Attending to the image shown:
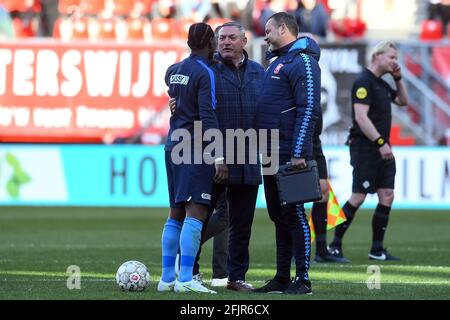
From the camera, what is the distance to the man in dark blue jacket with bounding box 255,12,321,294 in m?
8.88

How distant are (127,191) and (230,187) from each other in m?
12.9

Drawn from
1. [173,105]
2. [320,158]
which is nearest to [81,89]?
[320,158]

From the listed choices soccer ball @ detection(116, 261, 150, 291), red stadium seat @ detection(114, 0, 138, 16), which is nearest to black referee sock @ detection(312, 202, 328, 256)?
soccer ball @ detection(116, 261, 150, 291)

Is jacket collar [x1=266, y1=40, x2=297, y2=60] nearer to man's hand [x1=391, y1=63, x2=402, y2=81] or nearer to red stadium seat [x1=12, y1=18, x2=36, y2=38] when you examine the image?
man's hand [x1=391, y1=63, x2=402, y2=81]

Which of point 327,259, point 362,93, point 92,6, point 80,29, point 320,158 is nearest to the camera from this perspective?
point 320,158

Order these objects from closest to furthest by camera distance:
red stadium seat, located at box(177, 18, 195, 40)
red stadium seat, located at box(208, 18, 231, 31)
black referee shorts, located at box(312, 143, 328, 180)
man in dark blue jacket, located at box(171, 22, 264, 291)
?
man in dark blue jacket, located at box(171, 22, 264, 291) < black referee shorts, located at box(312, 143, 328, 180) < red stadium seat, located at box(208, 18, 231, 31) < red stadium seat, located at box(177, 18, 195, 40)

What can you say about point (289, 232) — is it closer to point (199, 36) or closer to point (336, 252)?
point (199, 36)

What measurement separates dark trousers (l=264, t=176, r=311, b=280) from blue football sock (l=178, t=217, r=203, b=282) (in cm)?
63

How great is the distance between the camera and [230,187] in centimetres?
945

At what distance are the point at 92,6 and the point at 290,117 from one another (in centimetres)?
1890

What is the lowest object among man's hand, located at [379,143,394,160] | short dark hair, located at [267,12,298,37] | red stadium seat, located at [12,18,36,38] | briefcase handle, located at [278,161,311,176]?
man's hand, located at [379,143,394,160]

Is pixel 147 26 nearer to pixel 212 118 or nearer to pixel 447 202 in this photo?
pixel 447 202

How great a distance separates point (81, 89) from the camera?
990 inches
